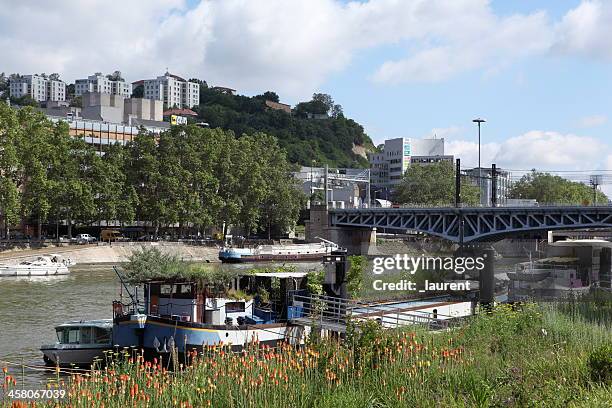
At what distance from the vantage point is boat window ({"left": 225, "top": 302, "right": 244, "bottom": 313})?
29906 mm

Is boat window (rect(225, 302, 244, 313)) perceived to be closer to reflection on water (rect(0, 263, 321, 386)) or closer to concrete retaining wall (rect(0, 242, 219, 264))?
reflection on water (rect(0, 263, 321, 386))

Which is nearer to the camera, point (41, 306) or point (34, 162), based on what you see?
point (41, 306)

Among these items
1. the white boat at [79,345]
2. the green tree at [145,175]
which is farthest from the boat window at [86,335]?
the green tree at [145,175]

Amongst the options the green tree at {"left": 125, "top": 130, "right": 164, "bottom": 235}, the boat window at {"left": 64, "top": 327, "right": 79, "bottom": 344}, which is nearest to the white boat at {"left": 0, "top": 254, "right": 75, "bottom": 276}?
the green tree at {"left": 125, "top": 130, "right": 164, "bottom": 235}

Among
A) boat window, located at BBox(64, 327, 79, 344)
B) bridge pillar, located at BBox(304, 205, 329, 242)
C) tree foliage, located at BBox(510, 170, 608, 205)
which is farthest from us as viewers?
tree foliage, located at BBox(510, 170, 608, 205)

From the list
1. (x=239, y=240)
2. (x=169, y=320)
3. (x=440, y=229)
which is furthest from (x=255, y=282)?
(x=239, y=240)

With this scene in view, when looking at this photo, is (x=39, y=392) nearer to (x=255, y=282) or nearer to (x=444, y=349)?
(x=444, y=349)

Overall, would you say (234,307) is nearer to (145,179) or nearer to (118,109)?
(145,179)

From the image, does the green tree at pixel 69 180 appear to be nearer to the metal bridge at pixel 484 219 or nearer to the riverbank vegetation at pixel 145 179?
the riverbank vegetation at pixel 145 179

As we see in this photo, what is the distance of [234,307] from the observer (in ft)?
98.9

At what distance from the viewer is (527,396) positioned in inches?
574

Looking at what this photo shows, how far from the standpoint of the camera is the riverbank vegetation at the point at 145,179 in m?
83.7

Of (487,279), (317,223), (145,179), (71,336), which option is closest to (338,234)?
(317,223)

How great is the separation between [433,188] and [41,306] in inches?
4181
